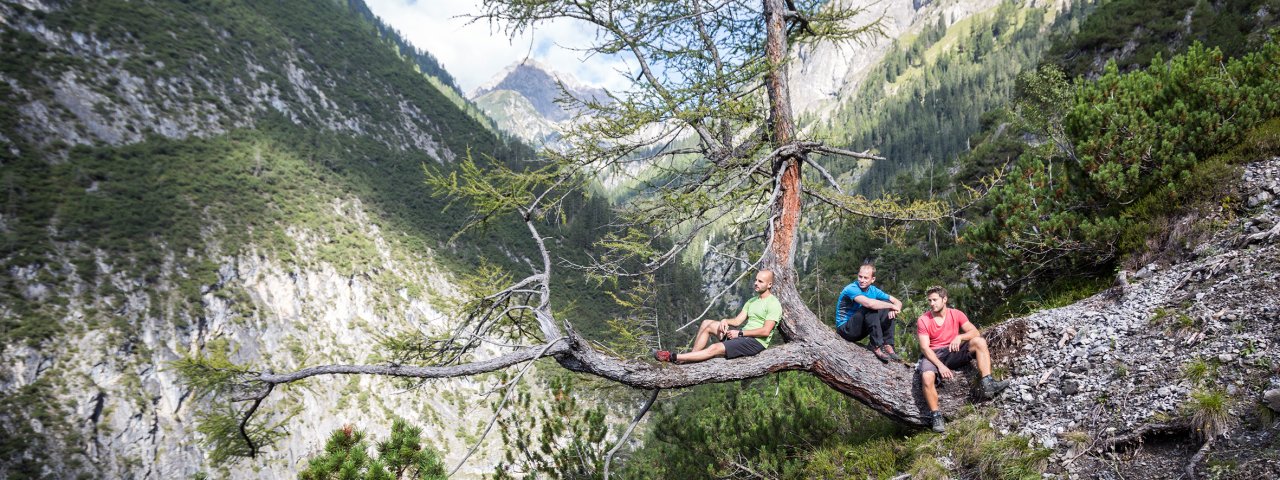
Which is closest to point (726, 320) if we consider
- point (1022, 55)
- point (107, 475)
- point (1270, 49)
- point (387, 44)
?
point (1270, 49)

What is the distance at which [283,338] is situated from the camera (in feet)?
203

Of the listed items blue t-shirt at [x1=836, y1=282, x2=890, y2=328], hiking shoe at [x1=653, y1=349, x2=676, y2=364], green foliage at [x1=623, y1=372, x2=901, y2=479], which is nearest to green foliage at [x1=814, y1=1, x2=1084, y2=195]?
green foliage at [x1=623, y1=372, x2=901, y2=479]

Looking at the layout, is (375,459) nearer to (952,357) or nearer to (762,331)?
(762,331)

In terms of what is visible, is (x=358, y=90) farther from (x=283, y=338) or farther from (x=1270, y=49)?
(x=1270, y=49)

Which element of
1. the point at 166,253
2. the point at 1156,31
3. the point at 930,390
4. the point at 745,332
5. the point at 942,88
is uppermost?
the point at 942,88

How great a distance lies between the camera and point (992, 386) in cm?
450

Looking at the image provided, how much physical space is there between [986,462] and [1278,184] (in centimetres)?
404

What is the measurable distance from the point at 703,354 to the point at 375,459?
3.17 m

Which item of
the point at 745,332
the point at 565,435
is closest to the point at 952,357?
the point at 745,332

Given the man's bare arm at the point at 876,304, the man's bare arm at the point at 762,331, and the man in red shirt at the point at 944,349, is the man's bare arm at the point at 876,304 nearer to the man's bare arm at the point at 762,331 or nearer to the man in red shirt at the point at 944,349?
the man in red shirt at the point at 944,349

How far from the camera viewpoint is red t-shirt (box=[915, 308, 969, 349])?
16.5 feet

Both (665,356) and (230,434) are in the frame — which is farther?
(665,356)

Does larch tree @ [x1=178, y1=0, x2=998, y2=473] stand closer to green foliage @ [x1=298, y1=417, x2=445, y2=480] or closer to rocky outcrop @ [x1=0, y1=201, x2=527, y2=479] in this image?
green foliage @ [x1=298, y1=417, x2=445, y2=480]

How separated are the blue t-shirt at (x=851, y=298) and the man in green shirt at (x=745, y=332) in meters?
0.90
